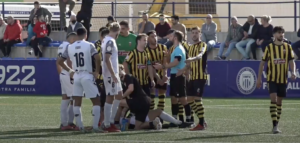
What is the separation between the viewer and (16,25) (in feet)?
86.5

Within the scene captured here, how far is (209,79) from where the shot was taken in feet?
76.1

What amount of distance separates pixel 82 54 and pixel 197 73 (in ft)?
7.84

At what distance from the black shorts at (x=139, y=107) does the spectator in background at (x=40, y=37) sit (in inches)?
520

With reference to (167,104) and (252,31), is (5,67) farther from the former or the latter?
(252,31)

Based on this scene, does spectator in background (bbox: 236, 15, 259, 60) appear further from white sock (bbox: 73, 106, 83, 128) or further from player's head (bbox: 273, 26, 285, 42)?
white sock (bbox: 73, 106, 83, 128)

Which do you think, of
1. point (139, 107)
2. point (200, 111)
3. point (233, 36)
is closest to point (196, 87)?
point (200, 111)

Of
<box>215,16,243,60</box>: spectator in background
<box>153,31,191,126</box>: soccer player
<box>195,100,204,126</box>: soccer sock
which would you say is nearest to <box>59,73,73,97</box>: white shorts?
<box>153,31,191,126</box>: soccer player

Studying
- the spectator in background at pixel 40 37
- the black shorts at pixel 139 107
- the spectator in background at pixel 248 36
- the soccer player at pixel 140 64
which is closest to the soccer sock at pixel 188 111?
the soccer player at pixel 140 64

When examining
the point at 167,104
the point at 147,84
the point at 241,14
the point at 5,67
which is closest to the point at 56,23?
the point at 5,67

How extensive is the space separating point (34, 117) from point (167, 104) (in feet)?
16.6

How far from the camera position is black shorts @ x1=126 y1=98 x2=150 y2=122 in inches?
517

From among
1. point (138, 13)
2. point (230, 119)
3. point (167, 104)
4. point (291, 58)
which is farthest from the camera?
point (138, 13)

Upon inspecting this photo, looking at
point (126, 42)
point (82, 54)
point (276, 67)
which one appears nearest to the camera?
point (82, 54)

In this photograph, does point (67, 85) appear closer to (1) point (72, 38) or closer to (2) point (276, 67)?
(1) point (72, 38)
